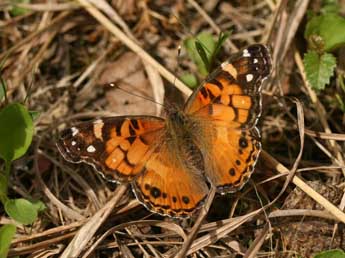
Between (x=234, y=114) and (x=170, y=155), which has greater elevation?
(x=234, y=114)

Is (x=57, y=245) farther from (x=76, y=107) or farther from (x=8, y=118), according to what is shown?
(x=76, y=107)

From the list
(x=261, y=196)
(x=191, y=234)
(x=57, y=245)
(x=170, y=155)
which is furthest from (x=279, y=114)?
(x=57, y=245)

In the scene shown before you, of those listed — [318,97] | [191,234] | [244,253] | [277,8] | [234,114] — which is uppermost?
[277,8]

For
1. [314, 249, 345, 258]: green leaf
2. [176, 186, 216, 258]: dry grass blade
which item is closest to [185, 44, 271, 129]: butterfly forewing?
[176, 186, 216, 258]: dry grass blade

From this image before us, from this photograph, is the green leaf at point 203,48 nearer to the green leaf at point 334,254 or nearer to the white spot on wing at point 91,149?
the white spot on wing at point 91,149

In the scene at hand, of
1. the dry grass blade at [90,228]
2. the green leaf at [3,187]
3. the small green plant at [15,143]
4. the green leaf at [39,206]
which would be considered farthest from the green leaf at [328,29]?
the green leaf at [3,187]

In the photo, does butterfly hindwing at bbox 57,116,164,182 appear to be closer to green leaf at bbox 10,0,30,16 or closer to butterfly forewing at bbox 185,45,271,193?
butterfly forewing at bbox 185,45,271,193
